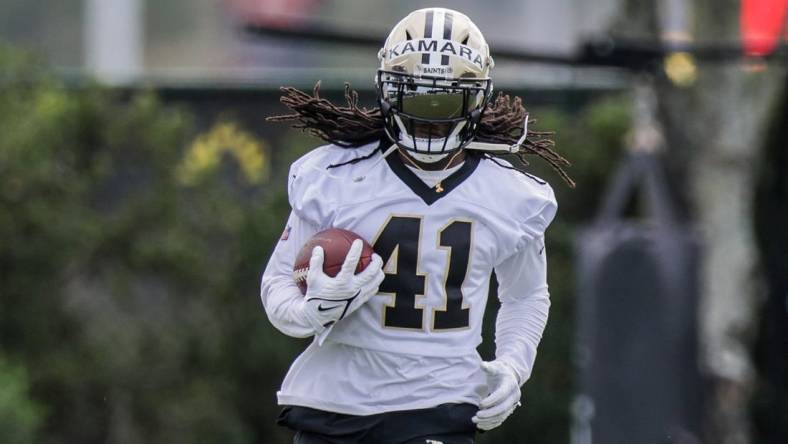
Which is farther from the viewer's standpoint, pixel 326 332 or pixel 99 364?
pixel 99 364

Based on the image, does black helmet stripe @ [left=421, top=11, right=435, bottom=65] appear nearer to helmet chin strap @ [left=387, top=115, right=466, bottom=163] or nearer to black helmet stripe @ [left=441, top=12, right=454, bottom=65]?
black helmet stripe @ [left=441, top=12, right=454, bottom=65]

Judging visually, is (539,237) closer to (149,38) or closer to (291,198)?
(291,198)

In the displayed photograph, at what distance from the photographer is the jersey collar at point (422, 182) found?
446 centimetres

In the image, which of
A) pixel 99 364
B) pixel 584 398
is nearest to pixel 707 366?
pixel 584 398

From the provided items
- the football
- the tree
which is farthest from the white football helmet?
the tree

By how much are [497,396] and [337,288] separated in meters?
0.51

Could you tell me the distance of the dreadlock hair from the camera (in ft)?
15.2

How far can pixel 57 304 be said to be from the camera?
A: 1046 cm

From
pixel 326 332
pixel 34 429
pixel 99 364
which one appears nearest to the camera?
pixel 326 332

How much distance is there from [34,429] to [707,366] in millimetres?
4319

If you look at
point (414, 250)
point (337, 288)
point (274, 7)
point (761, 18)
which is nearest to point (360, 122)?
point (414, 250)

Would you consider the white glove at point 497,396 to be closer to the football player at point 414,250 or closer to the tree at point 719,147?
the football player at point 414,250

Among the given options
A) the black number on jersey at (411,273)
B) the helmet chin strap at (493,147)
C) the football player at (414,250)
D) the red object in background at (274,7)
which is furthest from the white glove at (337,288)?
the red object in background at (274,7)

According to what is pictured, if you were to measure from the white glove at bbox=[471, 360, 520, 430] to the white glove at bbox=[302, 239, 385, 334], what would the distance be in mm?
387
